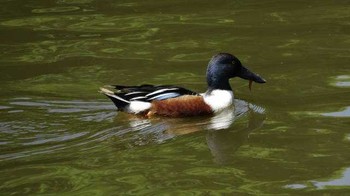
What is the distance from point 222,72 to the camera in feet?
33.1

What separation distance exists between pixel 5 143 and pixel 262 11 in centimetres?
636

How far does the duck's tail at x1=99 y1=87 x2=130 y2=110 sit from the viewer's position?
31.7 ft

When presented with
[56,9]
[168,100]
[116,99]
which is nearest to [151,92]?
[168,100]

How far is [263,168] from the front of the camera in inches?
301

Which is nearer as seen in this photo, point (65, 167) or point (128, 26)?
point (65, 167)

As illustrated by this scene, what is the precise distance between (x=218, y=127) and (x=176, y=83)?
63.3 inches

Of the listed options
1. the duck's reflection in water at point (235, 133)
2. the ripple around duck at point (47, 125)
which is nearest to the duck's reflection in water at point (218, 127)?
the duck's reflection in water at point (235, 133)

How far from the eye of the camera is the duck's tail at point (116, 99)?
381 inches

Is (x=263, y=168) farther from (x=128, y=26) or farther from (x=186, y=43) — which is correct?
(x=128, y=26)

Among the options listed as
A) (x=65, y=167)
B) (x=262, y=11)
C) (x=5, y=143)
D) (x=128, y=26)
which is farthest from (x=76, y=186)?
(x=262, y=11)

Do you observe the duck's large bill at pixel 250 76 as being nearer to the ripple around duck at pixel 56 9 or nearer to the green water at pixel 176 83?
the green water at pixel 176 83

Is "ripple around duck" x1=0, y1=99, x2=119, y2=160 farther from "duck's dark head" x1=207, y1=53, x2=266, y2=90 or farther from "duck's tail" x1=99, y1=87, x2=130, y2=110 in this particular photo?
"duck's dark head" x1=207, y1=53, x2=266, y2=90

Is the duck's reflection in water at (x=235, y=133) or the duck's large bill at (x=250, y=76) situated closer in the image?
the duck's reflection in water at (x=235, y=133)

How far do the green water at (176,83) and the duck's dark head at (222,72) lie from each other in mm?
247
